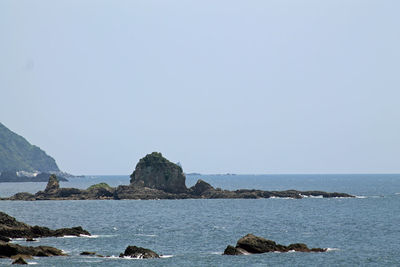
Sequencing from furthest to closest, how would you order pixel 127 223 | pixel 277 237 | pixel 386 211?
pixel 386 211
pixel 127 223
pixel 277 237

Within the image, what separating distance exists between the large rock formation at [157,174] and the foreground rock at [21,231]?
8777 centimetres

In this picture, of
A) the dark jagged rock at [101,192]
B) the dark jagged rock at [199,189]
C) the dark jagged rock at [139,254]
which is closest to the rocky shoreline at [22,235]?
the dark jagged rock at [139,254]

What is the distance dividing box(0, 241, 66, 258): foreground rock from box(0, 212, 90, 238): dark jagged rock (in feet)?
44.1

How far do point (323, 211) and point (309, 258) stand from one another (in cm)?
6839

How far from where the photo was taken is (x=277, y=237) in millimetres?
82125

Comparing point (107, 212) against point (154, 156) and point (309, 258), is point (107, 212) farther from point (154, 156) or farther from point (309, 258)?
point (309, 258)

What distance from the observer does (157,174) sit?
16862cm

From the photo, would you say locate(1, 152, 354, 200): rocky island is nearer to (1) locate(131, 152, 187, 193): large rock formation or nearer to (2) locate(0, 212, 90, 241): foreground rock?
(1) locate(131, 152, 187, 193): large rock formation

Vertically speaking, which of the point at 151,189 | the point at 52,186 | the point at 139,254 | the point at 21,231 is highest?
the point at 52,186

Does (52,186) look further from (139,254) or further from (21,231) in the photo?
(139,254)

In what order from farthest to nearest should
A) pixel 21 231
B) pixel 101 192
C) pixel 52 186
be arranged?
pixel 52 186
pixel 101 192
pixel 21 231

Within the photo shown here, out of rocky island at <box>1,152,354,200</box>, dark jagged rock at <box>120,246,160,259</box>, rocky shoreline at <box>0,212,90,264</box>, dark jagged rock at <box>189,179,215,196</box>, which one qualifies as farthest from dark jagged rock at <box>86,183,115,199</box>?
dark jagged rock at <box>120,246,160,259</box>

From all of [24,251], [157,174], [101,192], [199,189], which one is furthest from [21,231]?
[199,189]

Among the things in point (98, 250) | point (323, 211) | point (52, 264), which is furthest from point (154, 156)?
point (52, 264)
